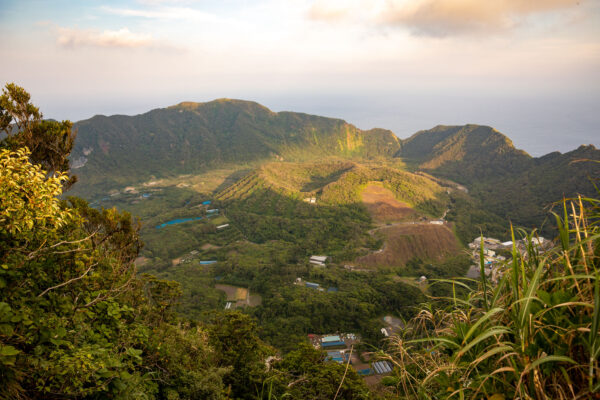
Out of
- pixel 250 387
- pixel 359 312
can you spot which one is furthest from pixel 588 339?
pixel 359 312

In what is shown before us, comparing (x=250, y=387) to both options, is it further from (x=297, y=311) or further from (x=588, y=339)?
(x=297, y=311)

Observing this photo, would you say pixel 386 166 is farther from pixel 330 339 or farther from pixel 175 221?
pixel 330 339

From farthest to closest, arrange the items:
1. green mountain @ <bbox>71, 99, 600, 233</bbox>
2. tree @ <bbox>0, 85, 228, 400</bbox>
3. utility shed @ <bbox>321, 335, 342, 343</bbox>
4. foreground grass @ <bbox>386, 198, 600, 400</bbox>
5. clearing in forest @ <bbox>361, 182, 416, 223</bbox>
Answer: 1. green mountain @ <bbox>71, 99, 600, 233</bbox>
2. clearing in forest @ <bbox>361, 182, 416, 223</bbox>
3. utility shed @ <bbox>321, 335, 342, 343</bbox>
4. tree @ <bbox>0, 85, 228, 400</bbox>
5. foreground grass @ <bbox>386, 198, 600, 400</bbox>

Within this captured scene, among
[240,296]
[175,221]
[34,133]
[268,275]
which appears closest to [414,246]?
[268,275]

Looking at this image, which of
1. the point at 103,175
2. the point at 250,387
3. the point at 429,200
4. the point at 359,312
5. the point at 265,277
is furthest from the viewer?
the point at 103,175

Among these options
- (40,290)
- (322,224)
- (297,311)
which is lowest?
(297,311)

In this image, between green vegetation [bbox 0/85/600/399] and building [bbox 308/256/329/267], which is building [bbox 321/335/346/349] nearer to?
green vegetation [bbox 0/85/600/399]

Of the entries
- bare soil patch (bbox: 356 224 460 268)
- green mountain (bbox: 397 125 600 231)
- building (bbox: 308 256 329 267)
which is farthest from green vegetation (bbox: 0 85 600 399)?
building (bbox: 308 256 329 267)

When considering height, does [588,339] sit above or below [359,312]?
above
